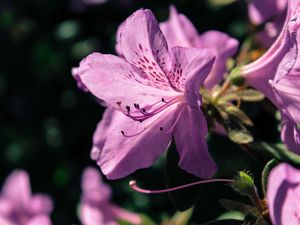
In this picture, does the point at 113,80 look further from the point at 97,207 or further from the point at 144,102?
the point at 97,207

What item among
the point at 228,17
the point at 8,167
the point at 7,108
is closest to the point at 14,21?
the point at 7,108

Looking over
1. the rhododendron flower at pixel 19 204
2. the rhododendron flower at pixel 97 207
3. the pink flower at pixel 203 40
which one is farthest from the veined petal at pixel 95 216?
the pink flower at pixel 203 40

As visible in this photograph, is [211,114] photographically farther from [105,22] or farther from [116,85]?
[105,22]

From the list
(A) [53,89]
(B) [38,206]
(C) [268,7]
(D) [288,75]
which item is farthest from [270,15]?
(A) [53,89]

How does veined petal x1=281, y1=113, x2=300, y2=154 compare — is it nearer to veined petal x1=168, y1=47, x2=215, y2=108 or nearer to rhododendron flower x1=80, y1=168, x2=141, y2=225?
veined petal x1=168, y1=47, x2=215, y2=108

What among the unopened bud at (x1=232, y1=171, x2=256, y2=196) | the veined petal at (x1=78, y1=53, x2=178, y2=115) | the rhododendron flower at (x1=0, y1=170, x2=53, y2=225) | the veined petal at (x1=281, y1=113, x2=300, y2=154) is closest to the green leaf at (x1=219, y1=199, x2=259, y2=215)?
the unopened bud at (x1=232, y1=171, x2=256, y2=196)
